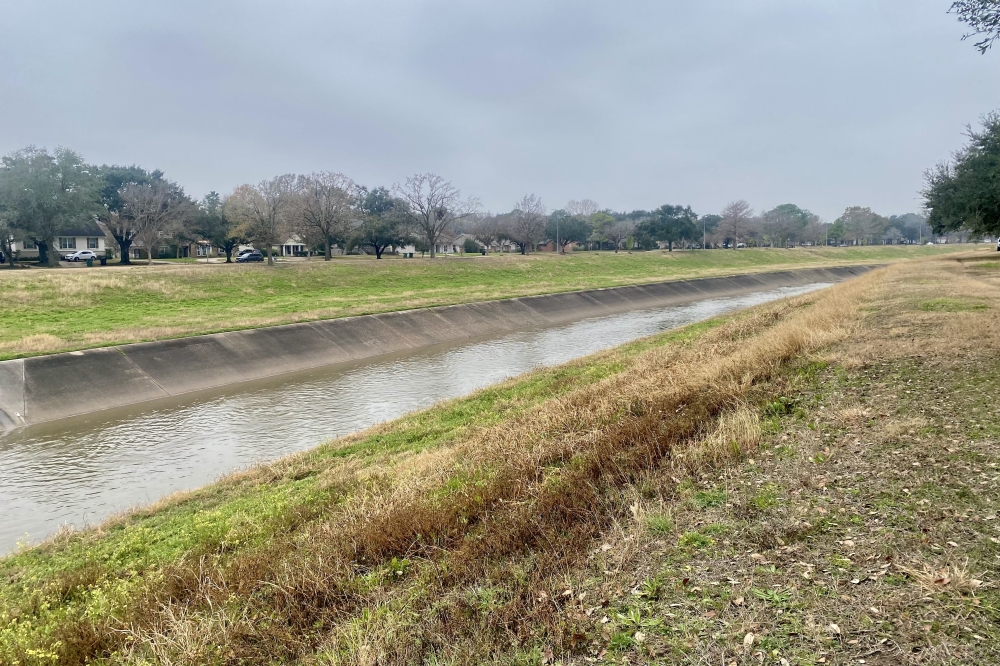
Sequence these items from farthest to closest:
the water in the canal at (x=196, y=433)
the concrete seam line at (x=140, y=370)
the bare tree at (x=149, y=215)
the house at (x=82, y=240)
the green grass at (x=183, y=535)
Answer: the house at (x=82, y=240) → the bare tree at (x=149, y=215) → the concrete seam line at (x=140, y=370) → the water in the canal at (x=196, y=433) → the green grass at (x=183, y=535)

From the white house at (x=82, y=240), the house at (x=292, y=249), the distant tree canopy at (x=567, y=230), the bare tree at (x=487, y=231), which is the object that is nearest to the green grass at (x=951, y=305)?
the white house at (x=82, y=240)

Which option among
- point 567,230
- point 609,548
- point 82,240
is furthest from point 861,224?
point 609,548

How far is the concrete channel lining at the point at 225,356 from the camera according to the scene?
56.4ft

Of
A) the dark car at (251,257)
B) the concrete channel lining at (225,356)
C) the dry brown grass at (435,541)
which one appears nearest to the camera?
the dry brown grass at (435,541)

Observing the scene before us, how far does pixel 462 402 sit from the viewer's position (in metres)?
14.9

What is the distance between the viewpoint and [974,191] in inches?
1016

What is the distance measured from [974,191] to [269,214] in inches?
1856

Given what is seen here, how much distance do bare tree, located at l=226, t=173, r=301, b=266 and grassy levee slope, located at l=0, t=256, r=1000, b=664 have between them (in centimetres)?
4048

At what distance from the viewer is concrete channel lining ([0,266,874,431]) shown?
56.4ft

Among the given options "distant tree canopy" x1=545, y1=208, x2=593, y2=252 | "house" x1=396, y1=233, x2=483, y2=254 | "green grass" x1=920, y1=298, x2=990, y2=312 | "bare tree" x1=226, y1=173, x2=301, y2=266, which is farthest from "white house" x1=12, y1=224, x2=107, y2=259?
"green grass" x1=920, y1=298, x2=990, y2=312

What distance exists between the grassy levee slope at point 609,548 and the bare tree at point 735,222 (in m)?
112

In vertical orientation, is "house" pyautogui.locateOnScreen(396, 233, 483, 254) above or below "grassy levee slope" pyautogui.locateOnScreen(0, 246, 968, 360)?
above

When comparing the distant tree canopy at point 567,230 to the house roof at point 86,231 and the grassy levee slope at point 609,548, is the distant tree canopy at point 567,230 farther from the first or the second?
the grassy levee slope at point 609,548

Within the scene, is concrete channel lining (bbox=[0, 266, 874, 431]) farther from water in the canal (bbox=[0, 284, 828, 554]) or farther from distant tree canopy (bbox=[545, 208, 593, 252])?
distant tree canopy (bbox=[545, 208, 593, 252])
